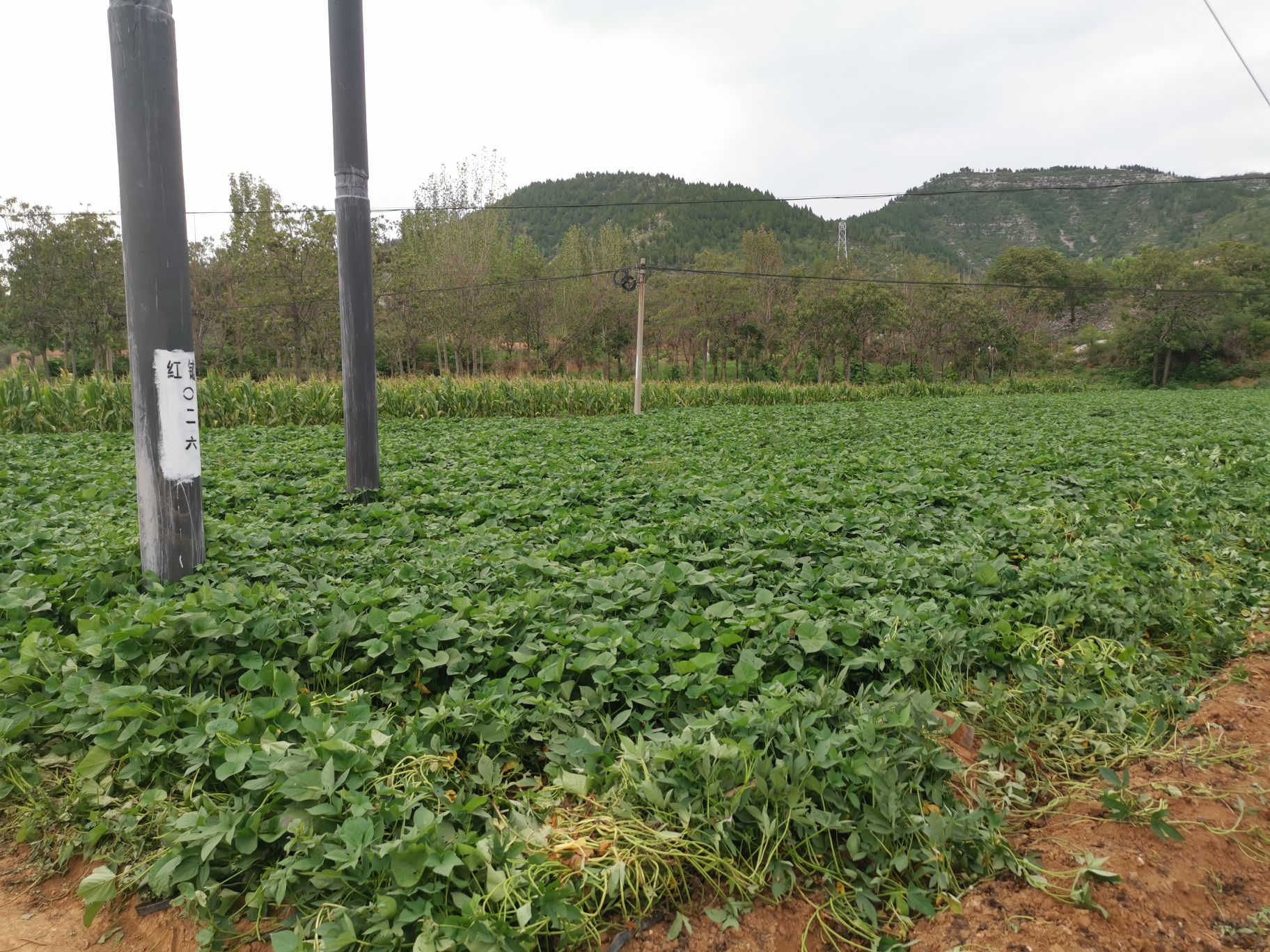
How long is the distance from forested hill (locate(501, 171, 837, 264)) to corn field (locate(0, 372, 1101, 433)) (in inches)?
1609

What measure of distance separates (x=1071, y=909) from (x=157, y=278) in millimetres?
4260

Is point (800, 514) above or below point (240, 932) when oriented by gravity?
above

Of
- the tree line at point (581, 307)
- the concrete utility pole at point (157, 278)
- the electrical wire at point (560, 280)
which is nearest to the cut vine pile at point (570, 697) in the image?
the concrete utility pole at point (157, 278)

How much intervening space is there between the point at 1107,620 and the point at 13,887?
414cm

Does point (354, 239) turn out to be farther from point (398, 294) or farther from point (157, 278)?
point (398, 294)

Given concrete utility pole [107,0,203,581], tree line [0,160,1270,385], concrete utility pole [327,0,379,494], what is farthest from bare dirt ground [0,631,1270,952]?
tree line [0,160,1270,385]

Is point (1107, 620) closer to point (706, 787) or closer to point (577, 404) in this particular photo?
point (706, 787)

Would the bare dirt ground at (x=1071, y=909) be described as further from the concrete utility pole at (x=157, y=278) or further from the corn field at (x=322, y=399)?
the corn field at (x=322, y=399)

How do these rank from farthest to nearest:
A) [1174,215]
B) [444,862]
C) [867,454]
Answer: [1174,215] < [867,454] < [444,862]

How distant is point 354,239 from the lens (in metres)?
5.16

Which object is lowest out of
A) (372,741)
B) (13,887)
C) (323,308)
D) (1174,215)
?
(13,887)

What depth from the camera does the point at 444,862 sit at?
5.54 ft

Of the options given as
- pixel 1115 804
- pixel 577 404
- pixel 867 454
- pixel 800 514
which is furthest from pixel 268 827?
pixel 577 404

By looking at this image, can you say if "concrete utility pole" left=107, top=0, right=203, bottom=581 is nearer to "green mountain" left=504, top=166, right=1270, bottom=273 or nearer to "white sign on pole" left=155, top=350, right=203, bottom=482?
"white sign on pole" left=155, top=350, right=203, bottom=482
